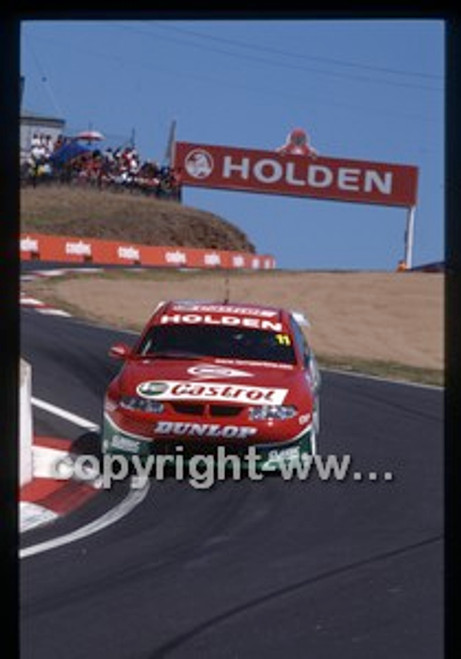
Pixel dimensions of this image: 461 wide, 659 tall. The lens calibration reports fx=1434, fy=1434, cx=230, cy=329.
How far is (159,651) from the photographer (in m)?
5.35

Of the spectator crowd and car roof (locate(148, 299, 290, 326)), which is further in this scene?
the spectator crowd

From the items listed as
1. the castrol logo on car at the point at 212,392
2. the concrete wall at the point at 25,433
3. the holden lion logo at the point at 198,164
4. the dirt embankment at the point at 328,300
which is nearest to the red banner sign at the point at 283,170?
the holden lion logo at the point at 198,164

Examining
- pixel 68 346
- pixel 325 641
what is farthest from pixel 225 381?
pixel 68 346

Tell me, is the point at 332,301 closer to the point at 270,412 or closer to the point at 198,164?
the point at 198,164

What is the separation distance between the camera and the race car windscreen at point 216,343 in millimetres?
10977

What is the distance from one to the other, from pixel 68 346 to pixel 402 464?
7.36 metres

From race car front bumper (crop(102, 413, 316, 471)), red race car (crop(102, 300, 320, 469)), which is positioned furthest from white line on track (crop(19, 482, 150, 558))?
red race car (crop(102, 300, 320, 469))

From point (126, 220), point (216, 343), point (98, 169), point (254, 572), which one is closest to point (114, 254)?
point (98, 169)

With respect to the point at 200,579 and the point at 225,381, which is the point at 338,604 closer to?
the point at 200,579

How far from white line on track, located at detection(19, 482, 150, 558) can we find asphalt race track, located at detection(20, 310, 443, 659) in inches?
2.4

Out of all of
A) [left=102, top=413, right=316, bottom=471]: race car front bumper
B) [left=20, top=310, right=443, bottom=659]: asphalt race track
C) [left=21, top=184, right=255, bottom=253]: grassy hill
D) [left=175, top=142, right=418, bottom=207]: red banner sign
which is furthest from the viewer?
[left=21, top=184, right=255, bottom=253]: grassy hill

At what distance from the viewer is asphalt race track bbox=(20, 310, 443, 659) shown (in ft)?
18.0

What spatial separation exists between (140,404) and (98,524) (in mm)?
1974

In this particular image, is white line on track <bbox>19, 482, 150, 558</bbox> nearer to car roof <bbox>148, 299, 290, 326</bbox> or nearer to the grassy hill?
car roof <bbox>148, 299, 290, 326</bbox>
